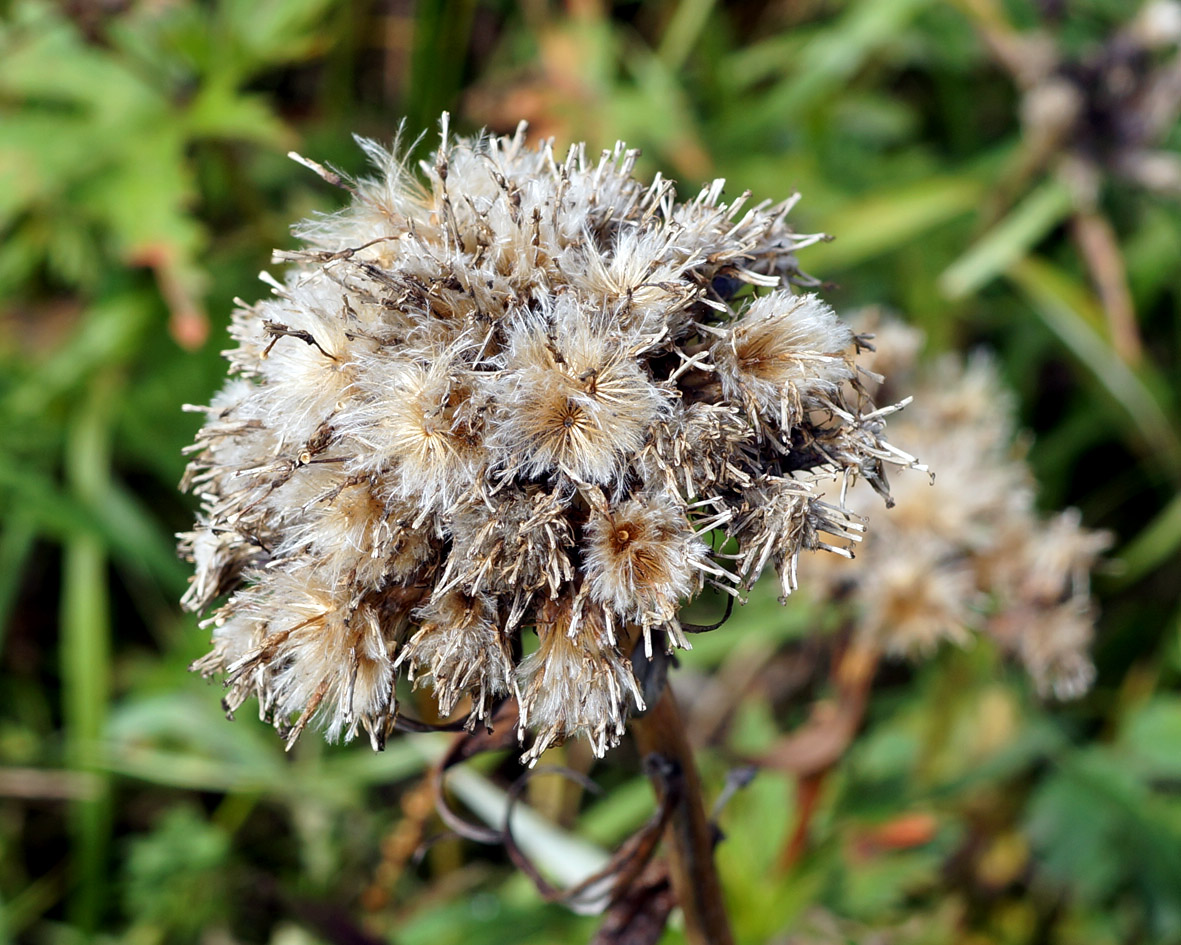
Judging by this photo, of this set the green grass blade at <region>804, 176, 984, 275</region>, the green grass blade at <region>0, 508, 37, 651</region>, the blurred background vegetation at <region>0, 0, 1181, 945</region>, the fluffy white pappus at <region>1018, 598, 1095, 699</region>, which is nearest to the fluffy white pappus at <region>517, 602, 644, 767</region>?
the blurred background vegetation at <region>0, 0, 1181, 945</region>

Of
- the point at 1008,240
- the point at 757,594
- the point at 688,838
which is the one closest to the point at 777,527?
the point at 688,838

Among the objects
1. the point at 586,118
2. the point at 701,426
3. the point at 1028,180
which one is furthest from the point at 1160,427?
the point at 701,426

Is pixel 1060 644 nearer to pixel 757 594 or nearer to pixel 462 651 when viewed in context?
pixel 757 594

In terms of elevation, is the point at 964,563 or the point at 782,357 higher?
the point at 782,357

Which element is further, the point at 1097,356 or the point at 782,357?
the point at 1097,356

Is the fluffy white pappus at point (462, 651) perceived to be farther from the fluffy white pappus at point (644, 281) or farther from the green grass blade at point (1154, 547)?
the green grass blade at point (1154, 547)

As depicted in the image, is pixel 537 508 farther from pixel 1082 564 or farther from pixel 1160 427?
pixel 1160 427

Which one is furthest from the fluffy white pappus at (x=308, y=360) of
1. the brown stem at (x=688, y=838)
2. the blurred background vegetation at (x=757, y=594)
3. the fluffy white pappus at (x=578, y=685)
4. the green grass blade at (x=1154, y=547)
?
the green grass blade at (x=1154, y=547)
